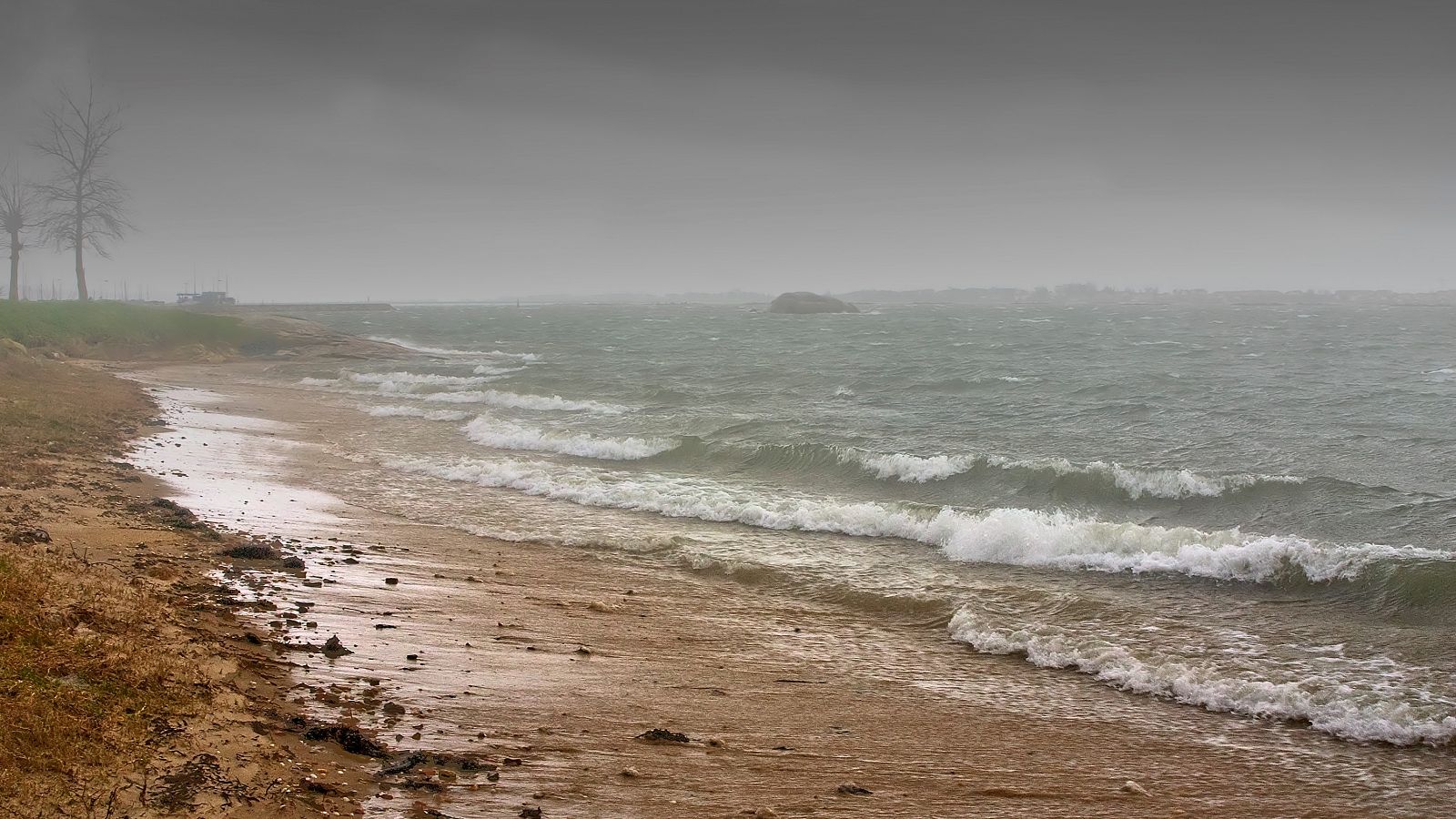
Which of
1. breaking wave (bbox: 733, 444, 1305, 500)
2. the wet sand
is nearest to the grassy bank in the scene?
breaking wave (bbox: 733, 444, 1305, 500)

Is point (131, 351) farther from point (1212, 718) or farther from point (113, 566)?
point (1212, 718)

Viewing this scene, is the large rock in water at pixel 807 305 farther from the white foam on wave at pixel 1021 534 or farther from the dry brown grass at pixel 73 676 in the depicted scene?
the dry brown grass at pixel 73 676

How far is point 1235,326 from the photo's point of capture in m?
79.0

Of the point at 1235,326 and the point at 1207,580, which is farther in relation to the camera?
the point at 1235,326

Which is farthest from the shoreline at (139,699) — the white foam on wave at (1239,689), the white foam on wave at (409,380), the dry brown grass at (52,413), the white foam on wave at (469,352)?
the white foam on wave at (469,352)

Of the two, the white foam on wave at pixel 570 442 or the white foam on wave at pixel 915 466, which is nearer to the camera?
the white foam on wave at pixel 915 466

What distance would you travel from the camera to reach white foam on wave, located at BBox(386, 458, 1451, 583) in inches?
491

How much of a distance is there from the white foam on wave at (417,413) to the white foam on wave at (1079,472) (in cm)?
1396

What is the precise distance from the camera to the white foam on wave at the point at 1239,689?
790 cm

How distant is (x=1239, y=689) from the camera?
28.2 ft

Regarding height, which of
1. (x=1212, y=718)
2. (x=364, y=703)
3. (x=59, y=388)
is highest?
(x=59, y=388)

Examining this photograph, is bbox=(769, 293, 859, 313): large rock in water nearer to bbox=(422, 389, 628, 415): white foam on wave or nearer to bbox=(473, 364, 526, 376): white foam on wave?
bbox=(473, 364, 526, 376): white foam on wave

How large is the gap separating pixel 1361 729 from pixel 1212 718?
3.78 feet

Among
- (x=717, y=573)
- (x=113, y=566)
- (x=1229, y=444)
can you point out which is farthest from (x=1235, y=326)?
(x=113, y=566)
